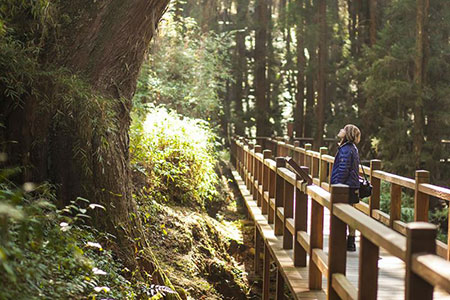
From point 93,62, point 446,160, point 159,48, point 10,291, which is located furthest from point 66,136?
point 446,160

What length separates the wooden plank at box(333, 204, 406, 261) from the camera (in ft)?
11.4

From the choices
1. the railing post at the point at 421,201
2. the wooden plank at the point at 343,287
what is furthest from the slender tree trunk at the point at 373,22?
the wooden plank at the point at 343,287

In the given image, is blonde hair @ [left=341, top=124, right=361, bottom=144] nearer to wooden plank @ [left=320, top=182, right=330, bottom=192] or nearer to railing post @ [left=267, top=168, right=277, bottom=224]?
railing post @ [left=267, top=168, right=277, bottom=224]

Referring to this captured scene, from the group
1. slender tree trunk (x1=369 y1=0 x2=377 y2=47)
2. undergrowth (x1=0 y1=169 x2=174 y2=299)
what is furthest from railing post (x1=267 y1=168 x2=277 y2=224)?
slender tree trunk (x1=369 y1=0 x2=377 y2=47)

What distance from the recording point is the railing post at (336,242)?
491 cm

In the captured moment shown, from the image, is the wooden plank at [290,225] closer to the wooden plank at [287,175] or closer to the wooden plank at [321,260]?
the wooden plank at [287,175]

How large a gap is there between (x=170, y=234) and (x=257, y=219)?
2598mm

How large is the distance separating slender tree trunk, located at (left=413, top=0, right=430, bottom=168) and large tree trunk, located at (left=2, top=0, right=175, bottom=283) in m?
15.2

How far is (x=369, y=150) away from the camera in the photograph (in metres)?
28.3

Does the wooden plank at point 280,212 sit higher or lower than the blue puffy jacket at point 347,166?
lower

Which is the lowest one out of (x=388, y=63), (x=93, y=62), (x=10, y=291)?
(x=10, y=291)

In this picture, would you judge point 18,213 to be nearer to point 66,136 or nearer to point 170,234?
point 66,136

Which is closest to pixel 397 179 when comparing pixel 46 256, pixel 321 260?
pixel 321 260

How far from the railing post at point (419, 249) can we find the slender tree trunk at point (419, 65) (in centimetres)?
1795
